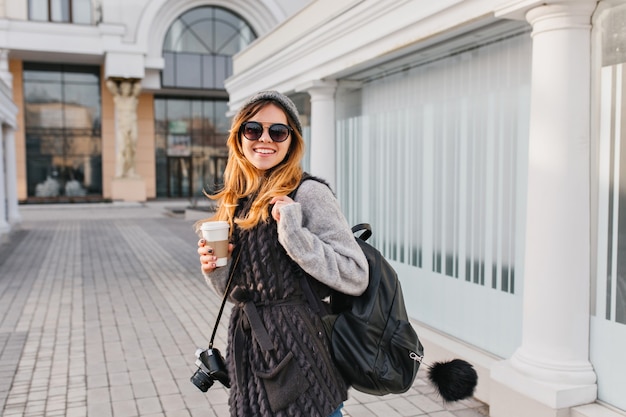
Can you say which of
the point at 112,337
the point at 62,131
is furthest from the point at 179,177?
the point at 112,337

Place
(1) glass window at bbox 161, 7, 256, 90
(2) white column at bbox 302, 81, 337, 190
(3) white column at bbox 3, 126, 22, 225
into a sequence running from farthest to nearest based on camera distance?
(1) glass window at bbox 161, 7, 256, 90 < (3) white column at bbox 3, 126, 22, 225 < (2) white column at bbox 302, 81, 337, 190

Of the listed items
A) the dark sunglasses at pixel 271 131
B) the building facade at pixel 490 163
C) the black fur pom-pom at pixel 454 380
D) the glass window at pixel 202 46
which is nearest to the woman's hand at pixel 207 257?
the dark sunglasses at pixel 271 131

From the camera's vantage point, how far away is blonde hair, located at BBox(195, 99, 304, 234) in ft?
6.22

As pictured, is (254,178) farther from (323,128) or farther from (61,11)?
(61,11)

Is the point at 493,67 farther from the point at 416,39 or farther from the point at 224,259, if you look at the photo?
the point at 224,259

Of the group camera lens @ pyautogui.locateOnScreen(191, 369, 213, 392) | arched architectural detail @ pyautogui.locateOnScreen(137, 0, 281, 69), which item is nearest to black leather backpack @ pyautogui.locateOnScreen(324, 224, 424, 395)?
camera lens @ pyautogui.locateOnScreen(191, 369, 213, 392)

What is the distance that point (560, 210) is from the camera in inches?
131

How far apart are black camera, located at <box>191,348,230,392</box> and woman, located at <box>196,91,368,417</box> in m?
0.14

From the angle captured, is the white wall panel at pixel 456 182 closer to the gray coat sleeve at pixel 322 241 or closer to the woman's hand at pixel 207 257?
the gray coat sleeve at pixel 322 241

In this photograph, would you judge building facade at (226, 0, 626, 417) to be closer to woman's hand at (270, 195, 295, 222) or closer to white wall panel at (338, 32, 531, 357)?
white wall panel at (338, 32, 531, 357)

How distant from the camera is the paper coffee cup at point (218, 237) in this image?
1864mm

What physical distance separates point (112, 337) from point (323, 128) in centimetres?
330

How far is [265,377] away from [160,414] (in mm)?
2401

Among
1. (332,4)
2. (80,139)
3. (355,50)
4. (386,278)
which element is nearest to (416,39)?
(355,50)
